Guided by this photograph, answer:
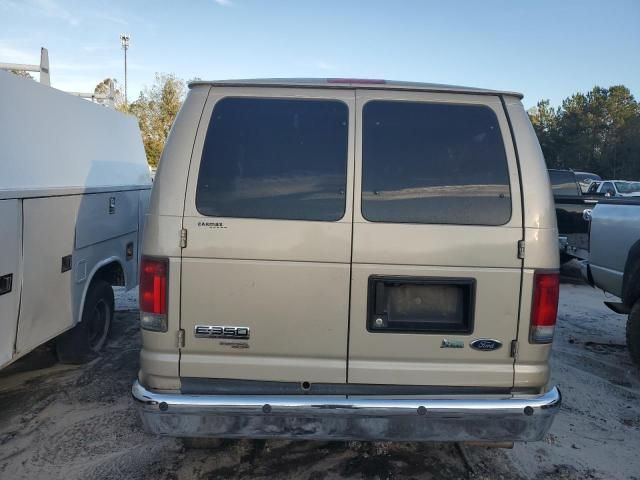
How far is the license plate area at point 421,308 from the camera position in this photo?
108 inches

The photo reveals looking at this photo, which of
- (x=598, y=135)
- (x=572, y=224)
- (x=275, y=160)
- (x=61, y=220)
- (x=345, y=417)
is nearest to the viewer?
(x=345, y=417)

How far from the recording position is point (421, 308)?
2.80 metres

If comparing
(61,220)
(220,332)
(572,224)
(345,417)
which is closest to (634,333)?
(345,417)

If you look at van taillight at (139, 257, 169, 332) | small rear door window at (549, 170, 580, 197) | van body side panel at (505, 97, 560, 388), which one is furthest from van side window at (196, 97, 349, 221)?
small rear door window at (549, 170, 580, 197)

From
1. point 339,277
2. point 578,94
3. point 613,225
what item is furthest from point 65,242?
point 578,94

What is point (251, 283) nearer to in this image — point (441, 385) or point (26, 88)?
point (441, 385)

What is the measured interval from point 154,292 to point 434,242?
4.82 feet

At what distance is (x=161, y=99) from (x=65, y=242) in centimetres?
2725

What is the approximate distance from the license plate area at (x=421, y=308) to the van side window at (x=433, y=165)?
1.15 ft

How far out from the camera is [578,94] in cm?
5322

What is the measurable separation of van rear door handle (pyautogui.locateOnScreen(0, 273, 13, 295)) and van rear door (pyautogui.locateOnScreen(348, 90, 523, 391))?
2.22m

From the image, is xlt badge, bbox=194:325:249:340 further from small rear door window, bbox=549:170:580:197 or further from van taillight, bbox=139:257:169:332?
small rear door window, bbox=549:170:580:197

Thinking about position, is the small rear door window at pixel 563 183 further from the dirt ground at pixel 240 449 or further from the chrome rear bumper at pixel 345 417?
the chrome rear bumper at pixel 345 417

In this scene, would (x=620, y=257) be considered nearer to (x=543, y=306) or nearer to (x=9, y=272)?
(x=543, y=306)
